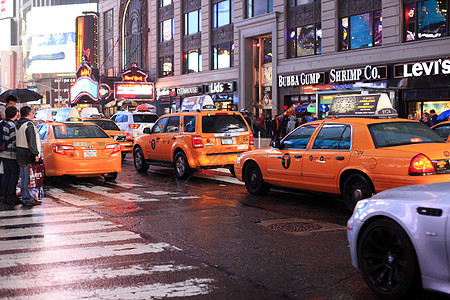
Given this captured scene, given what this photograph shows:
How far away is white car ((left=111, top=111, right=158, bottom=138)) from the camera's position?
993 inches

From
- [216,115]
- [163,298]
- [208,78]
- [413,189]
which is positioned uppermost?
[208,78]

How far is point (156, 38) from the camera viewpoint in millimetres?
50000

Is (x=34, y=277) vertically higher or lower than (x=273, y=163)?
lower

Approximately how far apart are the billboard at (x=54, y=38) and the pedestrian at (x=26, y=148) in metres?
116

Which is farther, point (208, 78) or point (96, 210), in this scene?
point (208, 78)

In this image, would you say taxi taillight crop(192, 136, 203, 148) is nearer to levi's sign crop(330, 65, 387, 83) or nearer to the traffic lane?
the traffic lane

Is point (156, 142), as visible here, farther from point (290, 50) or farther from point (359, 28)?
point (290, 50)

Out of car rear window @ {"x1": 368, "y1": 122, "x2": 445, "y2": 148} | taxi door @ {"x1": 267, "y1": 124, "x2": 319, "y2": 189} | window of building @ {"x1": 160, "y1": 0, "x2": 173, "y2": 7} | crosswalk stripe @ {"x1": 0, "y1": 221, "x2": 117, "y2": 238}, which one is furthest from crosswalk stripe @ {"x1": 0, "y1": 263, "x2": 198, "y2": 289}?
window of building @ {"x1": 160, "y1": 0, "x2": 173, "y2": 7}

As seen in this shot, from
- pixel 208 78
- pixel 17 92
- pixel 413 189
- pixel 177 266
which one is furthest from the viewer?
pixel 208 78

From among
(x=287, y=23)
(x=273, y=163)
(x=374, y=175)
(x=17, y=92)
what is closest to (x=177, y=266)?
(x=374, y=175)

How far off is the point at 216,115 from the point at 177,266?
901 cm

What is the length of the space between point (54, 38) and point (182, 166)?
4608 inches

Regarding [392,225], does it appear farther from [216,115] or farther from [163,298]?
[216,115]

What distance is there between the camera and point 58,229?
26.8ft
